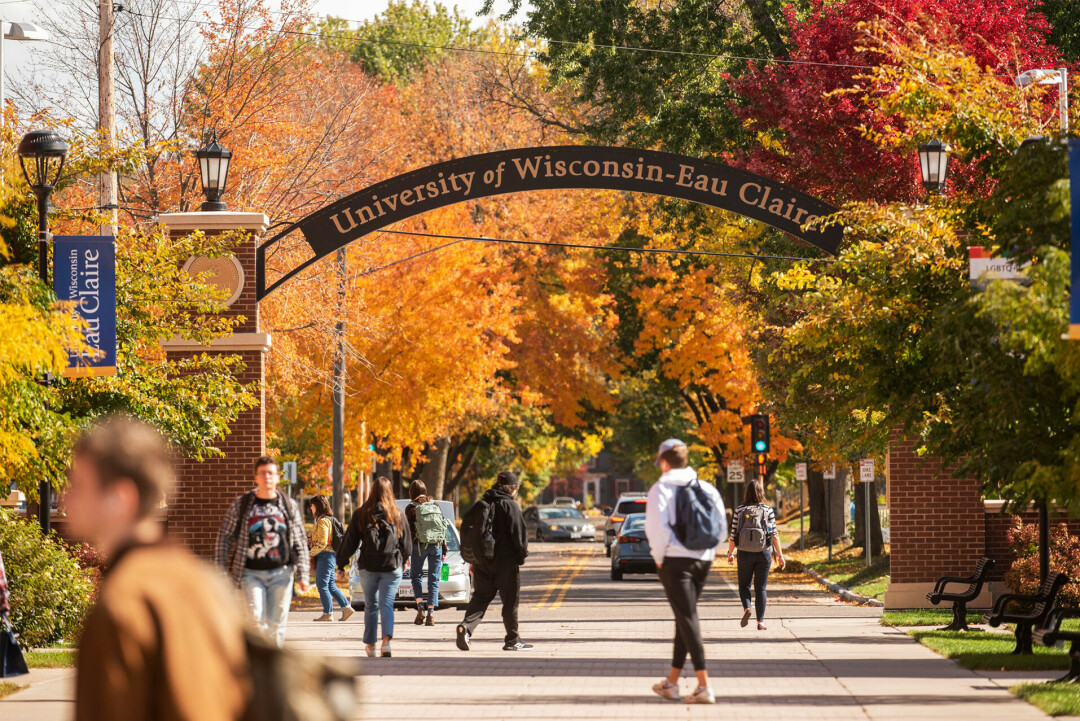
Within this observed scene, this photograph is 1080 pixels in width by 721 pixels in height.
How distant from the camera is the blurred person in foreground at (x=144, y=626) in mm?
3162

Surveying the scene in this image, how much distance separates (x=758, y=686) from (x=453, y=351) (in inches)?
808

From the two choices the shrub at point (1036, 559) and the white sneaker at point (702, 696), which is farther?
the shrub at point (1036, 559)

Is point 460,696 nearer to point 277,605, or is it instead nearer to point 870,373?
point 277,605

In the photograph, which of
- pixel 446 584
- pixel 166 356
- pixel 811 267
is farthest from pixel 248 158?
pixel 811 267

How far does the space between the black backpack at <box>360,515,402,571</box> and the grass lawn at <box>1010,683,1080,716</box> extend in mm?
5925

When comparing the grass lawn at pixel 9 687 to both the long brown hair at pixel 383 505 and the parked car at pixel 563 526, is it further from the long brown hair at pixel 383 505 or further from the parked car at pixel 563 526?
the parked car at pixel 563 526

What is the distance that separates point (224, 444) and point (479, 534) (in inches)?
241

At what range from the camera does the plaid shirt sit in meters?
10.9

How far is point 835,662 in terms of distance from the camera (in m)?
14.1

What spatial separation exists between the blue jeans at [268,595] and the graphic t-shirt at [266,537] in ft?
0.25

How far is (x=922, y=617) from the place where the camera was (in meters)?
19.2

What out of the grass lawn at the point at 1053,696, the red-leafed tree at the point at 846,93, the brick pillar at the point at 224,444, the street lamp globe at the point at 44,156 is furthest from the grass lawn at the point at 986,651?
the street lamp globe at the point at 44,156

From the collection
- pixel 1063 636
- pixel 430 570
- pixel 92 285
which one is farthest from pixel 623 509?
pixel 1063 636

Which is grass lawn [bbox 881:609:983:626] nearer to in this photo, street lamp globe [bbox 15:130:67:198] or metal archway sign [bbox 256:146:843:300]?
metal archway sign [bbox 256:146:843:300]
